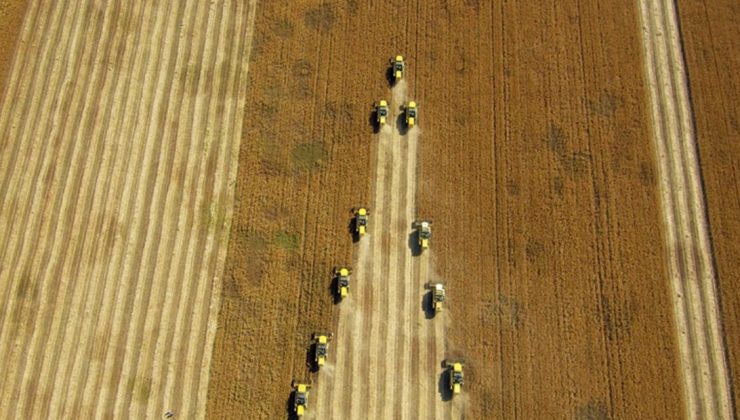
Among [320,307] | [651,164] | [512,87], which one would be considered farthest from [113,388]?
[651,164]

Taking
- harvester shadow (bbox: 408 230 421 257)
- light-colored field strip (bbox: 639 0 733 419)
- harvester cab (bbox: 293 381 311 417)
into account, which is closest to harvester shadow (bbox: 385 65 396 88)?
harvester shadow (bbox: 408 230 421 257)

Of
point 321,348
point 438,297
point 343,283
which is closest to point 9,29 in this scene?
point 343,283

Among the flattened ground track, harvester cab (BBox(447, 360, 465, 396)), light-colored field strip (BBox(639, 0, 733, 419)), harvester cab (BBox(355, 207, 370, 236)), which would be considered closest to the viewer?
harvester cab (BBox(447, 360, 465, 396))

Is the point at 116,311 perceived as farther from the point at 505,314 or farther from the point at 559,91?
the point at 559,91

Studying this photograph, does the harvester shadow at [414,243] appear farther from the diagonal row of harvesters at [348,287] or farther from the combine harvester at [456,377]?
the combine harvester at [456,377]

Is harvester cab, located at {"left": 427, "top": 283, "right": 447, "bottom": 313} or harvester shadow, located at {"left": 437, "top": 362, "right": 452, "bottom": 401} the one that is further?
harvester cab, located at {"left": 427, "top": 283, "right": 447, "bottom": 313}

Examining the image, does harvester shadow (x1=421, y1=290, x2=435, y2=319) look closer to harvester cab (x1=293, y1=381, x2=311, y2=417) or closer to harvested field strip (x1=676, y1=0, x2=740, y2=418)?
harvester cab (x1=293, y1=381, x2=311, y2=417)

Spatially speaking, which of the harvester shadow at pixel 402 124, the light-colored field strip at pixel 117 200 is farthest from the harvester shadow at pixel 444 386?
the harvester shadow at pixel 402 124

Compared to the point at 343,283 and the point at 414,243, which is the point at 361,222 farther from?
the point at 343,283
